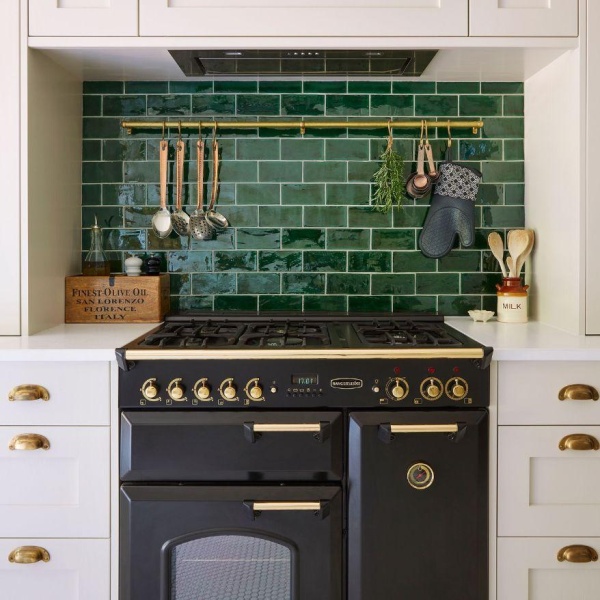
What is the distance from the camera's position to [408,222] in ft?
8.15

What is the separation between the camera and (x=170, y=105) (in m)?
2.46

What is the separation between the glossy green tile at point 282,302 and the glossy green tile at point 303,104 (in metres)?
0.69

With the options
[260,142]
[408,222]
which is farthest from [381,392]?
[260,142]

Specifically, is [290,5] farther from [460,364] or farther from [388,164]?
[460,364]

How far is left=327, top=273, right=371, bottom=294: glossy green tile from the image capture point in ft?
8.16

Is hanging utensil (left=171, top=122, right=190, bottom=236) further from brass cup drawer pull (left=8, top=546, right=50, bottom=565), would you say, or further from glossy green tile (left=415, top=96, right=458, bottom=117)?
brass cup drawer pull (left=8, top=546, right=50, bottom=565)

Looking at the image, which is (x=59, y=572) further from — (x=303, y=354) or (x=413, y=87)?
(x=413, y=87)

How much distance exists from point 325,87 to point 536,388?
1.34 meters

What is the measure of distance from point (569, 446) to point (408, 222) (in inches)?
40.3

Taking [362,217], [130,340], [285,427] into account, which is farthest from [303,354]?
[362,217]

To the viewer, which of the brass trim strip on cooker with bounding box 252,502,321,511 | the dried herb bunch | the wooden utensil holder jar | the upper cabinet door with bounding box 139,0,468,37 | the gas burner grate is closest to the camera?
the brass trim strip on cooker with bounding box 252,502,321,511

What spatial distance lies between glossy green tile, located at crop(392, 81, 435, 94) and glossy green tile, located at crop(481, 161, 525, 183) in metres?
0.35

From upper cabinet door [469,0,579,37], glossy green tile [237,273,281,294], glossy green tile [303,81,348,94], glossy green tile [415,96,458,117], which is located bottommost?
glossy green tile [237,273,281,294]

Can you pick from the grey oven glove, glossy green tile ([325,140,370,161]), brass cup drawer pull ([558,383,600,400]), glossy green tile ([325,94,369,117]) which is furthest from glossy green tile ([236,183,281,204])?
brass cup drawer pull ([558,383,600,400])
